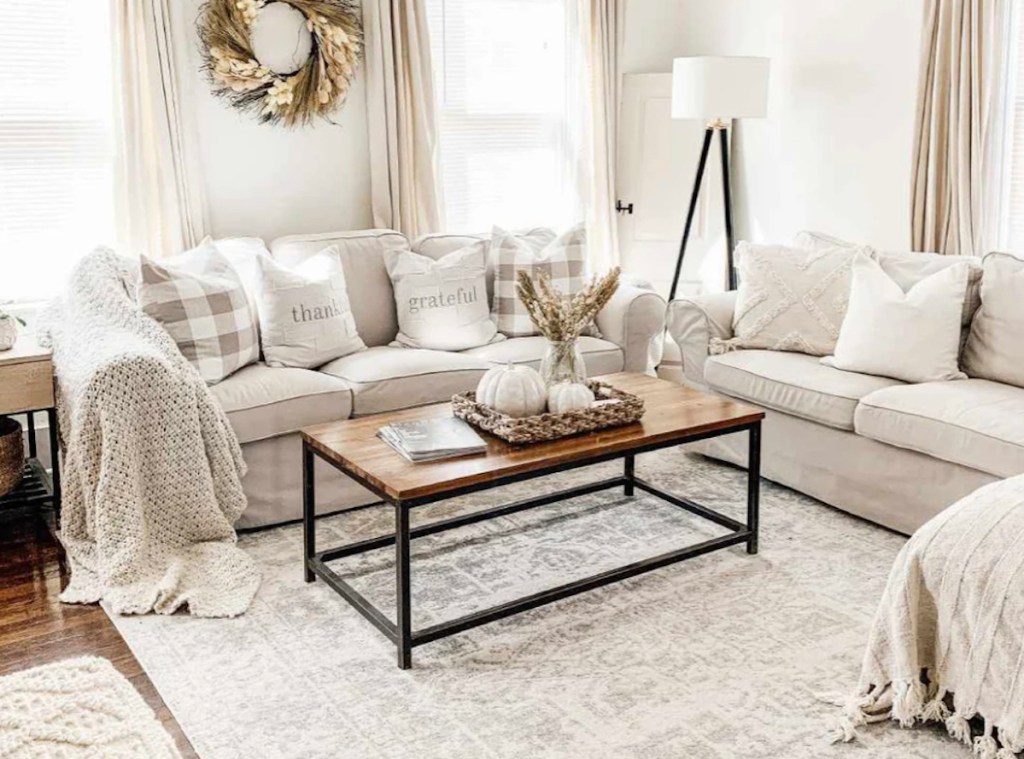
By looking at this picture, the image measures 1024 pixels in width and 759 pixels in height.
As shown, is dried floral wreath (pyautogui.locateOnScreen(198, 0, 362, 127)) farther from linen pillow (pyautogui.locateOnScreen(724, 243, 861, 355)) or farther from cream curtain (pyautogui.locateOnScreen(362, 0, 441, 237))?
linen pillow (pyautogui.locateOnScreen(724, 243, 861, 355))

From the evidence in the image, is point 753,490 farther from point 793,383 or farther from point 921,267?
point 921,267

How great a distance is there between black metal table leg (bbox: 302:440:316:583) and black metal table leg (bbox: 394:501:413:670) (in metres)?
0.53

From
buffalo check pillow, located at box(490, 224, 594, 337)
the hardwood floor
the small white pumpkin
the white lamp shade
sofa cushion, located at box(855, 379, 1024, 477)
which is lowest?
the hardwood floor

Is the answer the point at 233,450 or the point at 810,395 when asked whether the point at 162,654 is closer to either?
the point at 233,450

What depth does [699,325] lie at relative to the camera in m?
4.29

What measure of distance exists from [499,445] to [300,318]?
1290 millimetres

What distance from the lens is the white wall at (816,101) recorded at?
473 centimetres

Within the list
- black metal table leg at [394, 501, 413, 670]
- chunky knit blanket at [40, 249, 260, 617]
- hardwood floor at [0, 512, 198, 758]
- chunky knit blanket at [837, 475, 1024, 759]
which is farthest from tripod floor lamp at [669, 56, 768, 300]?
hardwood floor at [0, 512, 198, 758]

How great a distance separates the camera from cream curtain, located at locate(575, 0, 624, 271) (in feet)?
17.8

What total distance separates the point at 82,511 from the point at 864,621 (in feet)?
7.72

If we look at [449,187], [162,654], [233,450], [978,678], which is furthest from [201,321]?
[978,678]

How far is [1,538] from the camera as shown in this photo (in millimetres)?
3613

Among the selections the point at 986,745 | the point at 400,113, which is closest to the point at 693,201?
the point at 400,113

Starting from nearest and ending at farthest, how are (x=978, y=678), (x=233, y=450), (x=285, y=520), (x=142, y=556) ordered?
1. (x=978, y=678)
2. (x=142, y=556)
3. (x=233, y=450)
4. (x=285, y=520)
